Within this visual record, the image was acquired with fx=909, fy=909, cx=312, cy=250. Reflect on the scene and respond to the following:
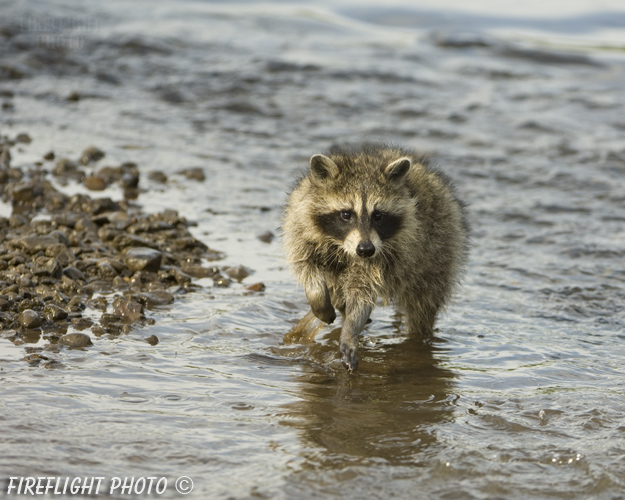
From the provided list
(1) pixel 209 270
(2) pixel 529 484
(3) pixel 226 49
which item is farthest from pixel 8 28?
(2) pixel 529 484

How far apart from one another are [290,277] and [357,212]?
5.76 feet

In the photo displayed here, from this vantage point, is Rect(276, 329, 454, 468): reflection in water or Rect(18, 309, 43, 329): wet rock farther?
Rect(18, 309, 43, 329): wet rock

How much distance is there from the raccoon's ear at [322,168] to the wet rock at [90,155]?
4424mm

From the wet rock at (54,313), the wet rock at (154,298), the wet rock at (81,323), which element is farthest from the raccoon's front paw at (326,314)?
the wet rock at (54,313)

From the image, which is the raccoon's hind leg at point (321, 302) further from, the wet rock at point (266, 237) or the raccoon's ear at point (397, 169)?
the wet rock at point (266, 237)

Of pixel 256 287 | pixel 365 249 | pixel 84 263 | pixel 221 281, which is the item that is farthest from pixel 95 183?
pixel 365 249

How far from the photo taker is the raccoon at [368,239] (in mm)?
5887

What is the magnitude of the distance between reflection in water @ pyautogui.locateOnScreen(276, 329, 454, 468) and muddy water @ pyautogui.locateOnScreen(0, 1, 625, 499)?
0.02 metres

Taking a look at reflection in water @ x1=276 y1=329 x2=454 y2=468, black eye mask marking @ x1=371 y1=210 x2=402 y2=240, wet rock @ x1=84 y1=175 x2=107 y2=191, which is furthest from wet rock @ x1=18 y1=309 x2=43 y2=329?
wet rock @ x1=84 y1=175 x2=107 y2=191

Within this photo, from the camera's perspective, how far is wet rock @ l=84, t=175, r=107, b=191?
8992mm

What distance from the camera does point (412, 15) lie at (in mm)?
19500

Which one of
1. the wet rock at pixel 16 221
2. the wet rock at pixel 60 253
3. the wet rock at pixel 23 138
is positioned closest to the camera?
the wet rock at pixel 60 253

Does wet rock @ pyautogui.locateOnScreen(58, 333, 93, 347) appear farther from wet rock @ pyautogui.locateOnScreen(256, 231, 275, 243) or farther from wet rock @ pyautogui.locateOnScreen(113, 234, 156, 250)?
wet rock @ pyautogui.locateOnScreen(256, 231, 275, 243)

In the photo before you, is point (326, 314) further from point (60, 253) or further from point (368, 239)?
point (60, 253)
